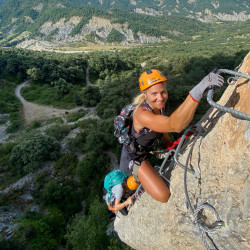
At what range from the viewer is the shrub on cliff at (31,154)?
15.6m

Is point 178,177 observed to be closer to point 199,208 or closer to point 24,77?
point 199,208

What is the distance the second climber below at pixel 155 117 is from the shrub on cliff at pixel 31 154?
47.9ft

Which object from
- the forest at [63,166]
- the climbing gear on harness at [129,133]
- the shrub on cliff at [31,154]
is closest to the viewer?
the climbing gear on harness at [129,133]

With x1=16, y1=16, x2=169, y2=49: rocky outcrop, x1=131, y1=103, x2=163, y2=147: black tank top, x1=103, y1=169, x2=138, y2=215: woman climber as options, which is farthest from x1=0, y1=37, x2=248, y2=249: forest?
x1=16, y1=16, x2=169, y2=49: rocky outcrop

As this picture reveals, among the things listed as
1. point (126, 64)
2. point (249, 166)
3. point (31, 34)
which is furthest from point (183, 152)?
point (31, 34)

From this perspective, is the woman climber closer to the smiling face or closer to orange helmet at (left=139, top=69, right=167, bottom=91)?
the smiling face

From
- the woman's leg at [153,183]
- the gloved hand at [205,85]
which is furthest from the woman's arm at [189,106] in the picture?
the woman's leg at [153,183]

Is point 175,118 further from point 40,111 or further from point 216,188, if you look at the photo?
point 40,111

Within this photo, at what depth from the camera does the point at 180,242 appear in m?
3.08

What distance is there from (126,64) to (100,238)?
177 ft

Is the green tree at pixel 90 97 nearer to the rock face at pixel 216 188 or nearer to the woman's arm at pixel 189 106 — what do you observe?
the rock face at pixel 216 188

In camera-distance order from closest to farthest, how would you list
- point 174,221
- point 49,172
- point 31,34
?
point 174,221
point 49,172
point 31,34

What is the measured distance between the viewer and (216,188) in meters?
2.41

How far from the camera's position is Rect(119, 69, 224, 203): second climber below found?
2.06 metres
